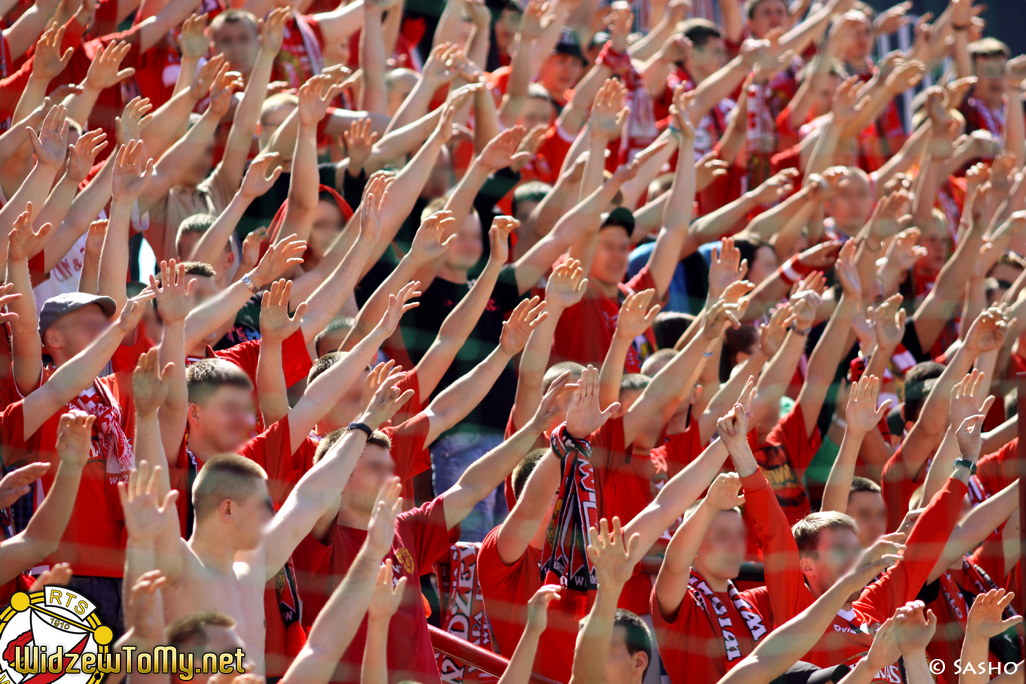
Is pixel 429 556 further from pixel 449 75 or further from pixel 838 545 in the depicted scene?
pixel 449 75

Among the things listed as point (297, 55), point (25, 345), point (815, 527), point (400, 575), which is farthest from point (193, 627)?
point (297, 55)

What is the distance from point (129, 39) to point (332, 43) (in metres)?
1.15

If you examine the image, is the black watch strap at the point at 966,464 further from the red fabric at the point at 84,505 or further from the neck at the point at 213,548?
the red fabric at the point at 84,505

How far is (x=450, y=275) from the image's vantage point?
4.44 metres

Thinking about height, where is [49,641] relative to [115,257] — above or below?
below

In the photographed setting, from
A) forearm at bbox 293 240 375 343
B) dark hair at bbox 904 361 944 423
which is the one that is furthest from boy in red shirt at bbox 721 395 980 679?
forearm at bbox 293 240 375 343

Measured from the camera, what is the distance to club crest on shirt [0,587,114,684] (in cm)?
264

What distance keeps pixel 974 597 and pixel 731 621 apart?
1049 millimetres

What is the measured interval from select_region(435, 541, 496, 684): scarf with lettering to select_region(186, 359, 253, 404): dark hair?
0.83m

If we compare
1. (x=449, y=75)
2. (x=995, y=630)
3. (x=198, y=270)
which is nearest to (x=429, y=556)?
(x=198, y=270)

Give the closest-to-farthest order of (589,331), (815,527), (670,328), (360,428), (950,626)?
(360,428)
(815,527)
(950,626)
(589,331)
(670,328)

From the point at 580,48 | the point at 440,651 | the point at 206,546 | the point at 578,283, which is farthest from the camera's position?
the point at 580,48

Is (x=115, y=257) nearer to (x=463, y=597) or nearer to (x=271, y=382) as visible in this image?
(x=271, y=382)

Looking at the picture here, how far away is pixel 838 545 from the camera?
3.54 meters
